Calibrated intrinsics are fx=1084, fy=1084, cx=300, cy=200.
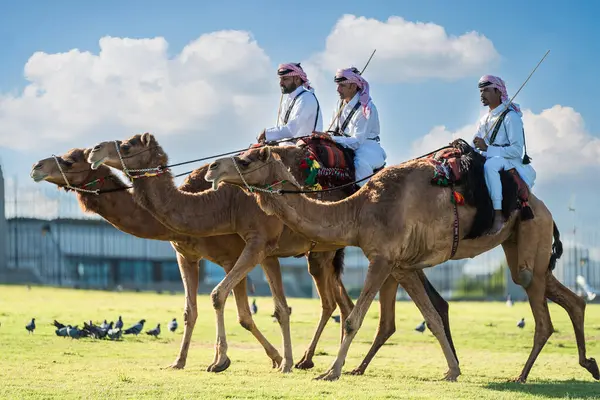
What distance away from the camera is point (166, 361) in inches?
620

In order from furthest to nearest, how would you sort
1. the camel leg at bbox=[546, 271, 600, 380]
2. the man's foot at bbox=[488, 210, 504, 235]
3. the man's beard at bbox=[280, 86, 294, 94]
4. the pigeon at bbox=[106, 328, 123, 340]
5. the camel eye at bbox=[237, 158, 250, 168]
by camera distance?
1. the pigeon at bbox=[106, 328, 123, 340]
2. the man's beard at bbox=[280, 86, 294, 94]
3. the camel leg at bbox=[546, 271, 600, 380]
4. the man's foot at bbox=[488, 210, 504, 235]
5. the camel eye at bbox=[237, 158, 250, 168]

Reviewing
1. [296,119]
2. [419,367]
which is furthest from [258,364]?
[296,119]

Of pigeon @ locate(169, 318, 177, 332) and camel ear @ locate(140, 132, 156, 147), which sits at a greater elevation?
camel ear @ locate(140, 132, 156, 147)

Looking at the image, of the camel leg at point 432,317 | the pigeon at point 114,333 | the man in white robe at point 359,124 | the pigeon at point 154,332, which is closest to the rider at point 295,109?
the man in white robe at point 359,124

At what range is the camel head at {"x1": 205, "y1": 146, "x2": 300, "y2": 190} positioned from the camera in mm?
12375

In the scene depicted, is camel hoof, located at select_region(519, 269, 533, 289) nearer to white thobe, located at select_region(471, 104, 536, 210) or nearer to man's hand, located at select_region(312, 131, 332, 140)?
white thobe, located at select_region(471, 104, 536, 210)

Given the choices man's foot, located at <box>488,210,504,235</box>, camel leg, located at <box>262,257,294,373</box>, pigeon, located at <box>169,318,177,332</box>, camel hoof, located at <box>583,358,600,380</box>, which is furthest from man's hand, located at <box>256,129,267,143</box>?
pigeon, located at <box>169,318,177,332</box>

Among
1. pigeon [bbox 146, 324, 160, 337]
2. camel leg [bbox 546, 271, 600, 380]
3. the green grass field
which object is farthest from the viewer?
pigeon [bbox 146, 324, 160, 337]

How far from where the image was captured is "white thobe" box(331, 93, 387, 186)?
14.9 meters

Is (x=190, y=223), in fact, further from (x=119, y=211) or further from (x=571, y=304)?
(x=571, y=304)

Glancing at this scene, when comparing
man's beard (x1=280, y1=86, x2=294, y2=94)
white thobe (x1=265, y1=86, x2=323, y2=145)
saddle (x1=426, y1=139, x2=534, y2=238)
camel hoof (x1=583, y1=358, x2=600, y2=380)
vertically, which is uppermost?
man's beard (x1=280, y1=86, x2=294, y2=94)

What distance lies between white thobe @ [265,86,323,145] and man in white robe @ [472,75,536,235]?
2.27m

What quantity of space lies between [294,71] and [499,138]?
10.0ft

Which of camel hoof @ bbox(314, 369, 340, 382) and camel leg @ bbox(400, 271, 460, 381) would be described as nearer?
camel hoof @ bbox(314, 369, 340, 382)
